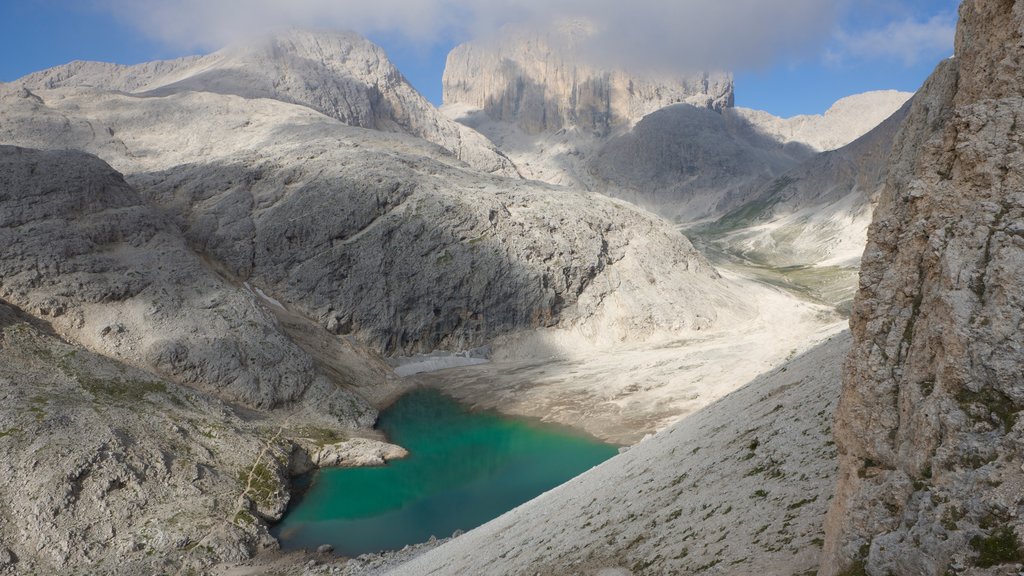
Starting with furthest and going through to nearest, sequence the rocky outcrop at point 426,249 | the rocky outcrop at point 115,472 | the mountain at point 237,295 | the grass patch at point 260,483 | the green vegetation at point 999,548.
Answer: the rocky outcrop at point 426,249, the grass patch at point 260,483, the mountain at point 237,295, the rocky outcrop at point 115,472, the green vegetation at point 999,548

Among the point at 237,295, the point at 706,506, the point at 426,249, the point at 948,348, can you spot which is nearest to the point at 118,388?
the point at 237,295

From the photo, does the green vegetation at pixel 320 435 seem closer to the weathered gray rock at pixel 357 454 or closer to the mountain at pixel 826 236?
the weathered gray rock at pixel 357 454

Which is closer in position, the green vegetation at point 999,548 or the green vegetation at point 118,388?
the green vegetation at point 999,548

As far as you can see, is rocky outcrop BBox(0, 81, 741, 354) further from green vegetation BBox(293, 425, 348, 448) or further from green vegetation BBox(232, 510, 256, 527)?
green vegetation BBox(232, 510, 256, 527)

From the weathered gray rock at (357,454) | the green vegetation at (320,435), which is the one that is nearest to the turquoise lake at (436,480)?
the weathered gray rock at (357,454)

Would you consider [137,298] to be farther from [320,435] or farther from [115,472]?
[115,472]

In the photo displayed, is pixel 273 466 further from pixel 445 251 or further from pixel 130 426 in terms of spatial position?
pixel 445 251

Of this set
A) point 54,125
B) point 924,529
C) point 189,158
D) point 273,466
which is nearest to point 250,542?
point 273,466
